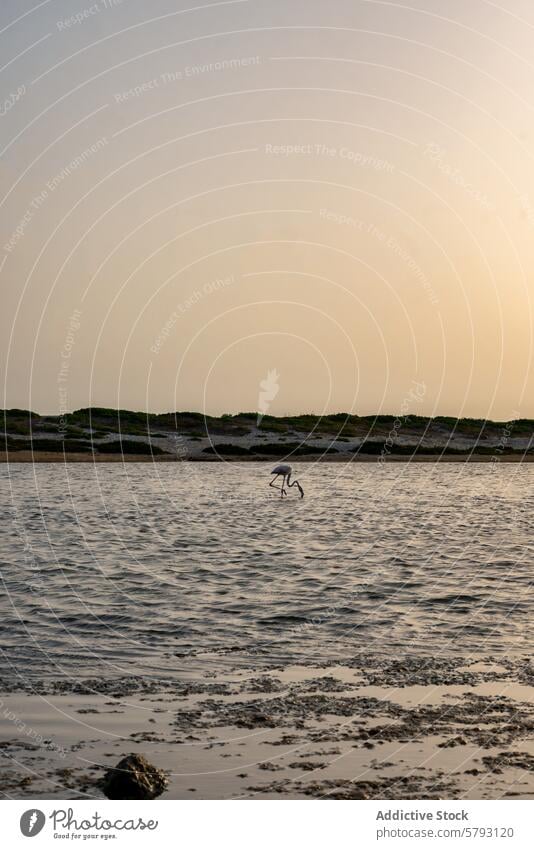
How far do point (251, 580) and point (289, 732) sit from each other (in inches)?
562

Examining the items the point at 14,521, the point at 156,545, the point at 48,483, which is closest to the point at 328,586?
the point at 156,545

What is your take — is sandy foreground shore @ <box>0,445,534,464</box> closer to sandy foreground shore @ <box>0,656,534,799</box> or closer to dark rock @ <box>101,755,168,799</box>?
sandy foreground shore @ <box>0,656,534,799</box>

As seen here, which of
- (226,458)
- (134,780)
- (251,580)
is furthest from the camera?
(226,458)

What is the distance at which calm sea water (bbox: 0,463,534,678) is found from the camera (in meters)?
18.8

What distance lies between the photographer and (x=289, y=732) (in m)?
13.0

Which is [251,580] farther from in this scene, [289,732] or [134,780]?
[134,780]

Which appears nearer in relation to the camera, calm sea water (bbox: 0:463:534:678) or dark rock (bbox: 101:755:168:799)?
dark rock (bbox: 101:755:168:799)

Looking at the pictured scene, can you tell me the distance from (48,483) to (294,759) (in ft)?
199

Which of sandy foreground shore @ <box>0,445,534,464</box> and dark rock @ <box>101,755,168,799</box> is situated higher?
sandy foreground shore @ <box>0,445,534,464</box>
